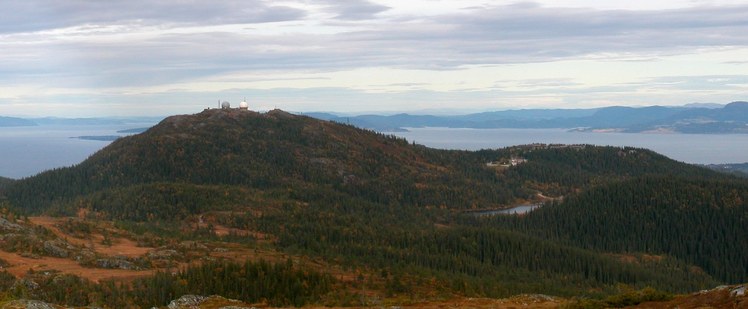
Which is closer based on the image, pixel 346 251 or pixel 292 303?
pixel 292 303

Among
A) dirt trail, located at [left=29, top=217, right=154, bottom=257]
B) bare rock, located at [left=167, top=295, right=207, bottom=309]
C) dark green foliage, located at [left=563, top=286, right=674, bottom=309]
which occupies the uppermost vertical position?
dark green foliage, located at [left=563, top=286, right=674, bottom=309]

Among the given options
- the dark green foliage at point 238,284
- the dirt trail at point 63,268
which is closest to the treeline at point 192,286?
the dark green foliage at point 238,284

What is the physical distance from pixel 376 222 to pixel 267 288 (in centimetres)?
10269

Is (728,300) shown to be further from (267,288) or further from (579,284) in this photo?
(579,284)

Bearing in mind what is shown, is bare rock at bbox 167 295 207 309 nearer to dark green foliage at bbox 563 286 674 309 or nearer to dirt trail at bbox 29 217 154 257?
dark green foliage at bbox 563 286 674 309

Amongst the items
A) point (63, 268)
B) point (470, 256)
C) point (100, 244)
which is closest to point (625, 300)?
point (63, 268)

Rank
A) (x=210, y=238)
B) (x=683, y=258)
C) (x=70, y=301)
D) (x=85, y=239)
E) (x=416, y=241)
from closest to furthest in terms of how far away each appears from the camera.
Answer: (x=70, y=301) < (x=85, y=239) < (x=210, y=238) < (x=416, y=241) < (x=683, y=258)

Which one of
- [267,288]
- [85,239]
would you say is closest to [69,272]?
[267,288]

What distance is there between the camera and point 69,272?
301 feet

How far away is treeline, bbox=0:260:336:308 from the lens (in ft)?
256

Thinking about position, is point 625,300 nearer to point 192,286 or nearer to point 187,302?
point 187,302

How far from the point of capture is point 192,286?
90.4 metres

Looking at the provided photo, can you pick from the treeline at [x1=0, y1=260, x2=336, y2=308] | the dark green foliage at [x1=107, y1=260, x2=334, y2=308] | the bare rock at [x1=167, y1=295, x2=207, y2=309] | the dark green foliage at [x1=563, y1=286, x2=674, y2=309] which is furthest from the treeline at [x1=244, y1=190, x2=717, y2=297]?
the dark green foliage at [x1=563, y1=286, x2=674, y2=309]

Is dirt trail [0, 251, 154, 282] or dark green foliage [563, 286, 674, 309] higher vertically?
dark green foliage [563, 286, 674, 309]
